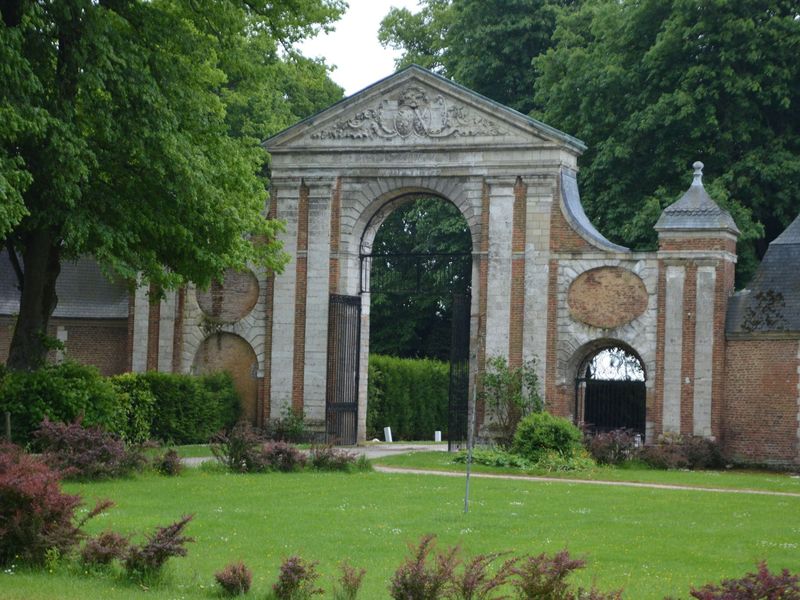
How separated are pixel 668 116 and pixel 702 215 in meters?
5.98

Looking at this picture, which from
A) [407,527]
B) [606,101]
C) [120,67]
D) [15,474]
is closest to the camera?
[15,474]

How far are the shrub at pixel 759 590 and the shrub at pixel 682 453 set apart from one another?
54.6 ft

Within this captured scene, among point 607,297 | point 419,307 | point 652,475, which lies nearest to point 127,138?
point 652,475

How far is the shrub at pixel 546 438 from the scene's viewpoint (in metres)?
24.4

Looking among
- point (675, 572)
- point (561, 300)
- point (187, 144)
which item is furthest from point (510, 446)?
point (675, 572)

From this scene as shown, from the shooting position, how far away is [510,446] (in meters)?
26.0

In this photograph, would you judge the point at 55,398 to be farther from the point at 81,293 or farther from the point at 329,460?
the point at 81,293

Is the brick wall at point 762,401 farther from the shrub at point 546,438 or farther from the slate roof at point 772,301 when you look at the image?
the shrub at point 546,438

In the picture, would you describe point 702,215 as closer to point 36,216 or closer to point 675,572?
point 36,216

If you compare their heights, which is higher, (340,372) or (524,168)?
(524,168)

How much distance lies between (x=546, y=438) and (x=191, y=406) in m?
7.50

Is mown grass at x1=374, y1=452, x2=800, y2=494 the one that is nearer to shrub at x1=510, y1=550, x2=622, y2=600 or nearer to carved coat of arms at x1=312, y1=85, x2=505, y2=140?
carved coat of arms at x1=312, y1=85, x2=505, y2=140

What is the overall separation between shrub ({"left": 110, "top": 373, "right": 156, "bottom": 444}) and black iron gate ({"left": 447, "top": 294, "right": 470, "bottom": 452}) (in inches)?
238

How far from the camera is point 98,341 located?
99.9 feet
